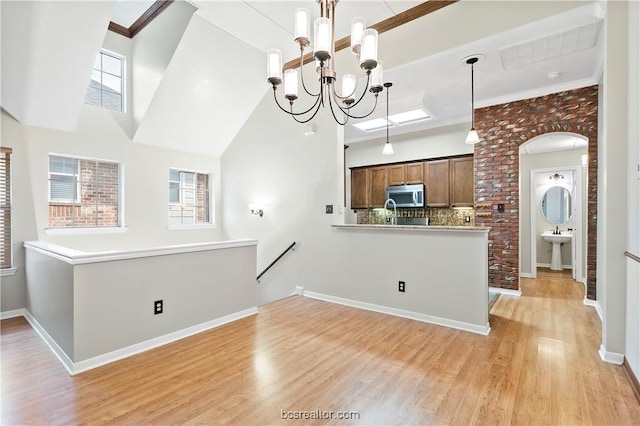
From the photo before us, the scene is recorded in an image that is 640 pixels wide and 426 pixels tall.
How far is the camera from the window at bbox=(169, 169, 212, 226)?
5.89 m

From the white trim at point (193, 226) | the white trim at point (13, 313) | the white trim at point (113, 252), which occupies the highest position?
the white trim at point (193, 226)

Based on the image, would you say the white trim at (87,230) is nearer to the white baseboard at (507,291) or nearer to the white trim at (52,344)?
the white trim at (52,344)

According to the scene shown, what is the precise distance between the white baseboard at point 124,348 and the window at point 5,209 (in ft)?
2.76

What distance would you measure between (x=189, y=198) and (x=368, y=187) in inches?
151

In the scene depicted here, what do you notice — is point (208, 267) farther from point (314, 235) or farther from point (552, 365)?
point (552, 365)

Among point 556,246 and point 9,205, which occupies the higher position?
point 9,205

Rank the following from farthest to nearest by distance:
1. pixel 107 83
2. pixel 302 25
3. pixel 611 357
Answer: pixel 107 83 → pixel 611 357 → pixel 302 25

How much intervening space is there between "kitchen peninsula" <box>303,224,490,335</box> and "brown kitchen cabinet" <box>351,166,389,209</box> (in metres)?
2.58

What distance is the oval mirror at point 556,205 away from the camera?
21.9 feet

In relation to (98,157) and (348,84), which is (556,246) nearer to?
(348,84)

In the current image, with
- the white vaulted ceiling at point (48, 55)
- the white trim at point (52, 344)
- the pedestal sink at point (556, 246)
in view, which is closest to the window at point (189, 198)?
the white vaulted ceiling at point (48, 55)

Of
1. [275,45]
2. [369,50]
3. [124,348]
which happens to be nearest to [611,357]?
[369,50]

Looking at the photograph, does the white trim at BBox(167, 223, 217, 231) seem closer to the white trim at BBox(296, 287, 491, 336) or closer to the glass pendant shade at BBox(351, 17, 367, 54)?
the white trim at BBox(296, 287, 491, 336)

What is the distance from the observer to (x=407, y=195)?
6.09 metres
